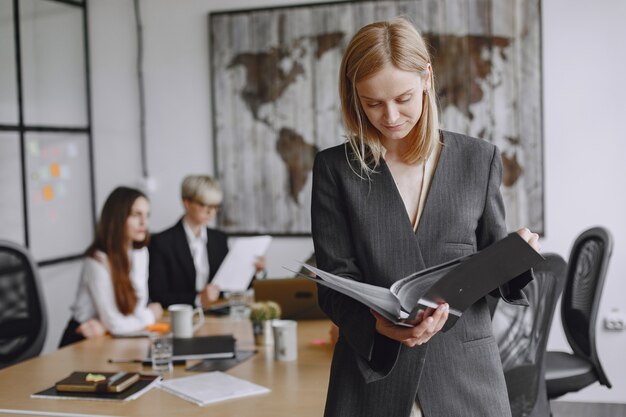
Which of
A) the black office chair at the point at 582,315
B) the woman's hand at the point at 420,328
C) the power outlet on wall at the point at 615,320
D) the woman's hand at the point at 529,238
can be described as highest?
the woman's hand at the point at 529,238

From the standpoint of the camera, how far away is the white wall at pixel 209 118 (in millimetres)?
4258

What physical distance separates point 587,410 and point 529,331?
2.17 metres

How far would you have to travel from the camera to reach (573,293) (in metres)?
3.12

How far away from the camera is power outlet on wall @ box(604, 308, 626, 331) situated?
429cm

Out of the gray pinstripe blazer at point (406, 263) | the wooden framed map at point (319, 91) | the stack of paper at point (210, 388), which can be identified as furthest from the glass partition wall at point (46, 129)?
the gray pinstripe blazer at point (406, 263)

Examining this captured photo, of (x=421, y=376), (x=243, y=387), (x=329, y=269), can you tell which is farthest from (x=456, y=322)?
(x=243, y=387)

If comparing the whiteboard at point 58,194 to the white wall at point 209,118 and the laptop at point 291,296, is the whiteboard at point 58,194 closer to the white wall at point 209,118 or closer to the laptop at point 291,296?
the white wall at point 209,118

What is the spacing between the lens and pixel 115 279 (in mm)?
3131

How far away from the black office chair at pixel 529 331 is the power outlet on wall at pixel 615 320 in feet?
6.81

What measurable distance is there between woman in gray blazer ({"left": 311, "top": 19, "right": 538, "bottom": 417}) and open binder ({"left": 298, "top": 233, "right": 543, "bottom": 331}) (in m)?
0.06

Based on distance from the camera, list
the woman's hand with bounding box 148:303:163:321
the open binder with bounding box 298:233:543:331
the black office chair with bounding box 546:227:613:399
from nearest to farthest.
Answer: the open binder with bounding box 298:233:543:331 < the black office chair with bounding box 546:227:613:399 < the woman's hand with bounding box 148:303:163:321

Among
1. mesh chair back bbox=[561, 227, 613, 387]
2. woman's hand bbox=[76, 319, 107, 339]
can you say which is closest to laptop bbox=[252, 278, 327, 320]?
woman's hand bbox=[76, 319, 107, 339]

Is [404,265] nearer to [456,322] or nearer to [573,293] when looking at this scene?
[456,322]

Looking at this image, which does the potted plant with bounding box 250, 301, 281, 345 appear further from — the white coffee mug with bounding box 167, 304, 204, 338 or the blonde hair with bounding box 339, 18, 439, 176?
the blonde hair with bounding box 339, 18, 439, 176
